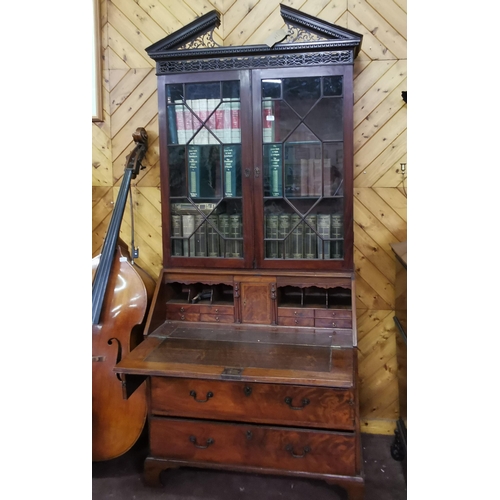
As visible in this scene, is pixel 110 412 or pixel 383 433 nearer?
pixel 110 412

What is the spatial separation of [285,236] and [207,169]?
19.4 inches

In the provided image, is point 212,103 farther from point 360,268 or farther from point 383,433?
point 383,433

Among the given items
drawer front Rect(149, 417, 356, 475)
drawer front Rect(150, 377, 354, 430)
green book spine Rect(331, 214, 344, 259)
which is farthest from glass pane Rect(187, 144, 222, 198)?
drawer front Rect(149, 417, 356, 475)

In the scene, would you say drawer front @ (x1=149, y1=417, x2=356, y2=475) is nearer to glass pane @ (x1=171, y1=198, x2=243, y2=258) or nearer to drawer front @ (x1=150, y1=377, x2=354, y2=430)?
drawer front @ (x1=150, y1=377, x2=354, y2=430)

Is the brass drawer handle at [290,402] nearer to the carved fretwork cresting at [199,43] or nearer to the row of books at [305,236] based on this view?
the row of books at [305,236]

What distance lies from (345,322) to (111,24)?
2.03 metres

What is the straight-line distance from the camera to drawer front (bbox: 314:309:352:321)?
6.07 feet

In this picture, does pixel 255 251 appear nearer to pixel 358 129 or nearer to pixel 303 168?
pixel 303 168

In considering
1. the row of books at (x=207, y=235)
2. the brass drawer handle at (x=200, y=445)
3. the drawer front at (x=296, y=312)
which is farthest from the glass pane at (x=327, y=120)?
the brass drawer handle at (x=200, y=445)

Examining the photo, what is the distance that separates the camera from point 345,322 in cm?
185

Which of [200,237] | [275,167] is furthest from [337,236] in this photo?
[200,237]

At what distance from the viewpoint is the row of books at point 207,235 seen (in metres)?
1.96

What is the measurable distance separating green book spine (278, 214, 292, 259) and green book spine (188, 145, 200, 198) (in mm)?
429
